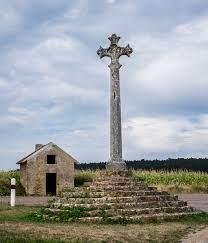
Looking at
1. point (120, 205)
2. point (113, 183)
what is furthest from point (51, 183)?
point (120, 205)

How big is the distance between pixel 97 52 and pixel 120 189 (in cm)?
629

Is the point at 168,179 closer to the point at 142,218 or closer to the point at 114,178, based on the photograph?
the point at 114,178

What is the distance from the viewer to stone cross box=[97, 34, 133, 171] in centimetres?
2144

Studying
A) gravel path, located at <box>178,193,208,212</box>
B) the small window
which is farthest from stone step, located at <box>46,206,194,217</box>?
the small window

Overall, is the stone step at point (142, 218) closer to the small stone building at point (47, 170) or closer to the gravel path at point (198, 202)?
the gravel path at point (198, 202)

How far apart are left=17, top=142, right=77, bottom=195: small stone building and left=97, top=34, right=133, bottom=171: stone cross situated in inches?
886

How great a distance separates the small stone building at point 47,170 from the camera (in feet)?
142

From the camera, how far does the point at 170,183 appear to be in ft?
160

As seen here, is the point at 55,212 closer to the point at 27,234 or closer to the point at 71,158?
the point at 27,234

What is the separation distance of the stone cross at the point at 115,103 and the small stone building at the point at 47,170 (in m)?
22.5

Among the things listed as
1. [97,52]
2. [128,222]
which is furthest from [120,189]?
[97,52]

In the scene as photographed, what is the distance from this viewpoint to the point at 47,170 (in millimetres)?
44000

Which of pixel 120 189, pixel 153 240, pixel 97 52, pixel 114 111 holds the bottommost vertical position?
pixel 153 240

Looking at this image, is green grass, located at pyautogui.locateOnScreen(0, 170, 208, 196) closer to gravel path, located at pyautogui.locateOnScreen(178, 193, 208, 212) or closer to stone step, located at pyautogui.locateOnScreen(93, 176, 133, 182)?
gravel path, located at pyautogui.locateOnScreen(178, 193, 208, 212)
